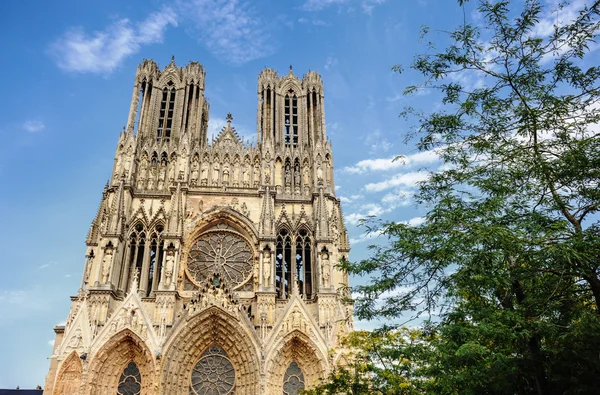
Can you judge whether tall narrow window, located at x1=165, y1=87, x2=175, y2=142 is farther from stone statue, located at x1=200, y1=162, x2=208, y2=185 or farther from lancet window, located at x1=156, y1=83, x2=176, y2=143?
stone statue, located at x1=200, y1=162, x2=208, y2=185

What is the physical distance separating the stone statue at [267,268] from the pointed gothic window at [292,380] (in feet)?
15.1

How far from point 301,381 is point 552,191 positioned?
1900 cm

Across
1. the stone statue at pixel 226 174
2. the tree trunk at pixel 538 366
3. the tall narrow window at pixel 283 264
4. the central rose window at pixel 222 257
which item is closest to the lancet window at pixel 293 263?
the tall narrow window at pixel 283 264

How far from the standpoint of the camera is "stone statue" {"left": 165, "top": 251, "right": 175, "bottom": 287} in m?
27.4

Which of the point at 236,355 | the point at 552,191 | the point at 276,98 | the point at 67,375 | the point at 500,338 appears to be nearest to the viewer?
the point at 552,191

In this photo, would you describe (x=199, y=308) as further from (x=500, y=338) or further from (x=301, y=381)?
(x=500, y=338)

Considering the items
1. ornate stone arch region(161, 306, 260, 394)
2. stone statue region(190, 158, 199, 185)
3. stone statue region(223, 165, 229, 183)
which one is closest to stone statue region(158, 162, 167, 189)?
stone statue region(190, 158, 199, 185)

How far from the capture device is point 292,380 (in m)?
26.1

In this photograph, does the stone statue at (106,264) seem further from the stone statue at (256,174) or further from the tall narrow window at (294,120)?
the tall narrow window at (294,120)

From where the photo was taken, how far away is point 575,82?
1070 cm

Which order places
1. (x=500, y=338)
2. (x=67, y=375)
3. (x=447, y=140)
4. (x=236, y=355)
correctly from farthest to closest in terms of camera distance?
(x=236, y=355) → (x=67, y=375) → (x=447, y=140) → (x=500, y=338)

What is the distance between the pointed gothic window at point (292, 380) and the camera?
2589 centimetres

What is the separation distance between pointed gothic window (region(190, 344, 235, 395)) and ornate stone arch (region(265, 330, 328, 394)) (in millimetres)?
2297

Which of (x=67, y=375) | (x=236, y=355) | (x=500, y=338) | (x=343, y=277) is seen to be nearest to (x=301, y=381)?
(x=236, y=355)
